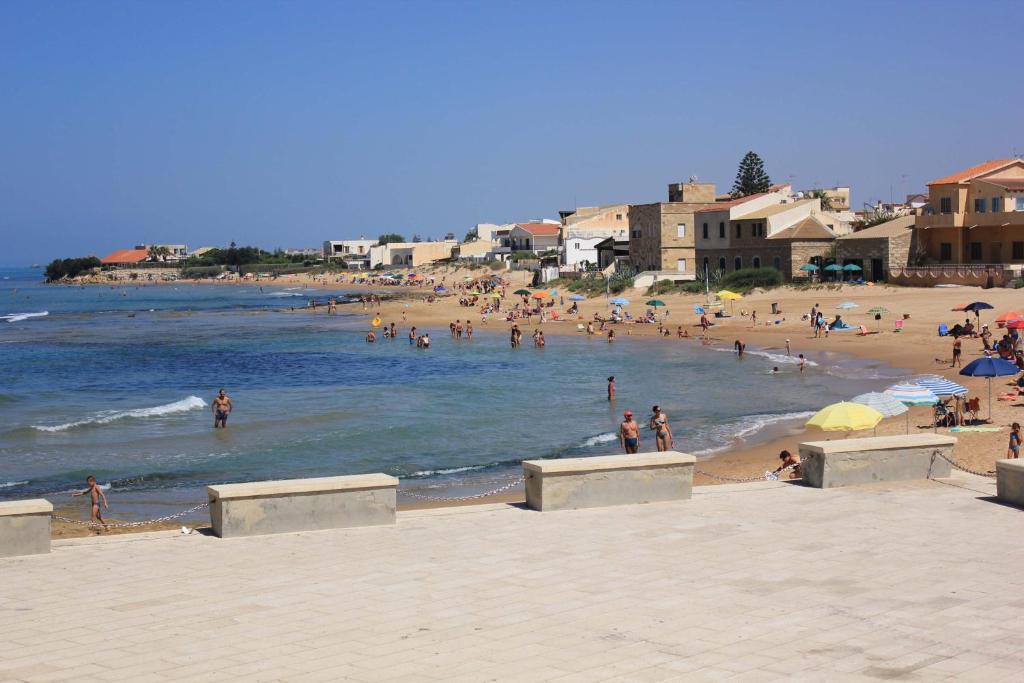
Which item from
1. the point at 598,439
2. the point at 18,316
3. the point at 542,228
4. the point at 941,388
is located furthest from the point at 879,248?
the point at 18,316

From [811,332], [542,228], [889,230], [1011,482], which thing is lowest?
[811,332]

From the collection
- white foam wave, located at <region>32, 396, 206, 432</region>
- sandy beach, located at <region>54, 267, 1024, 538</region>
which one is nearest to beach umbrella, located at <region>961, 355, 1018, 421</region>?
sandy beach, located at <region>54, 267, 1024, 538</region>

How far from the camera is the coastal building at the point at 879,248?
56.8m

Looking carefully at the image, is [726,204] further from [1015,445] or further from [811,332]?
[1015,445]

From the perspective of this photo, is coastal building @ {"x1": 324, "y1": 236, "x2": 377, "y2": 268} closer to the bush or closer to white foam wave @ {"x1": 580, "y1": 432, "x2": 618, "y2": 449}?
the bush

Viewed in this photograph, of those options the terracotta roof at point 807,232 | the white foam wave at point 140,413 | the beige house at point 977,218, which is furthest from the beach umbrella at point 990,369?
the terracotta roof at point 807,232

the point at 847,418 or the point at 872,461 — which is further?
the point at 847,418

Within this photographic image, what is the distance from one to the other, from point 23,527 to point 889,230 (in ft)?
178

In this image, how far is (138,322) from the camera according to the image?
8269 cm

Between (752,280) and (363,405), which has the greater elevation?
(752,280)

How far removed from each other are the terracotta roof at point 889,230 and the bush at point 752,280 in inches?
162

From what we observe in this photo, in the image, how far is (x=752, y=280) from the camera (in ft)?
204

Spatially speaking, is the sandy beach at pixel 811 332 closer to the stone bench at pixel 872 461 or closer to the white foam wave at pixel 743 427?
the white foam wave at pixel 743 427

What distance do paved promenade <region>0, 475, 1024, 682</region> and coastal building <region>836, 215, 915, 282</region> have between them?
157ft
